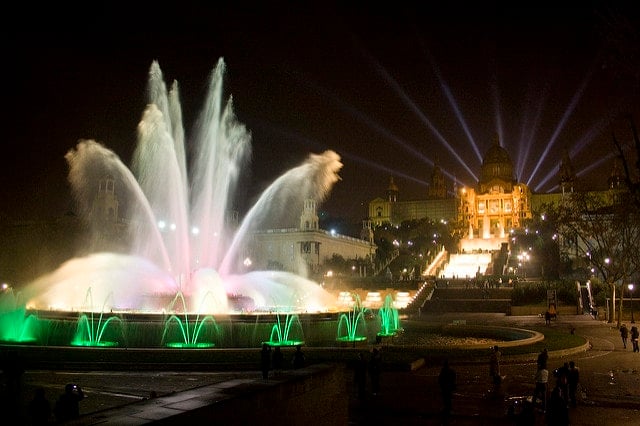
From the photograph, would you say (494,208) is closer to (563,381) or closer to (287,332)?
(287,332)

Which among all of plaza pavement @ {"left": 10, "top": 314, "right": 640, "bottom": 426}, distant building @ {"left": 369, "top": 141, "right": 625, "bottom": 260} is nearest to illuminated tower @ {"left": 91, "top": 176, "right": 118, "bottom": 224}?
plaza pavement @ {"left": 10, "top": 314, "right": 640, "bottom": 426}

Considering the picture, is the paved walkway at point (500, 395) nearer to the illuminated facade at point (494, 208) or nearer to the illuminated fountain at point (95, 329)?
the illuminated fountain at point (95, 329)

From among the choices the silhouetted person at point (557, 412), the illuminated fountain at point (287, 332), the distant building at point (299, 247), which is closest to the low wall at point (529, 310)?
the illuminated fountain at point (287, 332)

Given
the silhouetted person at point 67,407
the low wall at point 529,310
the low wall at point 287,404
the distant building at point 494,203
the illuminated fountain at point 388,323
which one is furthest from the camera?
the distant building at point 494,203

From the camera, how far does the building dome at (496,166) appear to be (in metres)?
163

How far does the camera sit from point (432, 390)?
1681cm

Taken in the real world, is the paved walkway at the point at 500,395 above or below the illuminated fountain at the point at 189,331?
below

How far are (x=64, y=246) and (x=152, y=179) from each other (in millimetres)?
34588

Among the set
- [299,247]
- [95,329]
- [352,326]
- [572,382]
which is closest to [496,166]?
[299,247]

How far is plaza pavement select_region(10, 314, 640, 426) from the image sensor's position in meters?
13.5

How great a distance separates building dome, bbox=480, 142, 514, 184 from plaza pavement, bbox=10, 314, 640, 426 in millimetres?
143951

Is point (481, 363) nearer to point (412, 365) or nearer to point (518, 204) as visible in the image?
point (412, 365)

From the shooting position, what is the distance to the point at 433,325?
33094mm

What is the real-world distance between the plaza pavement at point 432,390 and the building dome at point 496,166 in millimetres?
143951
